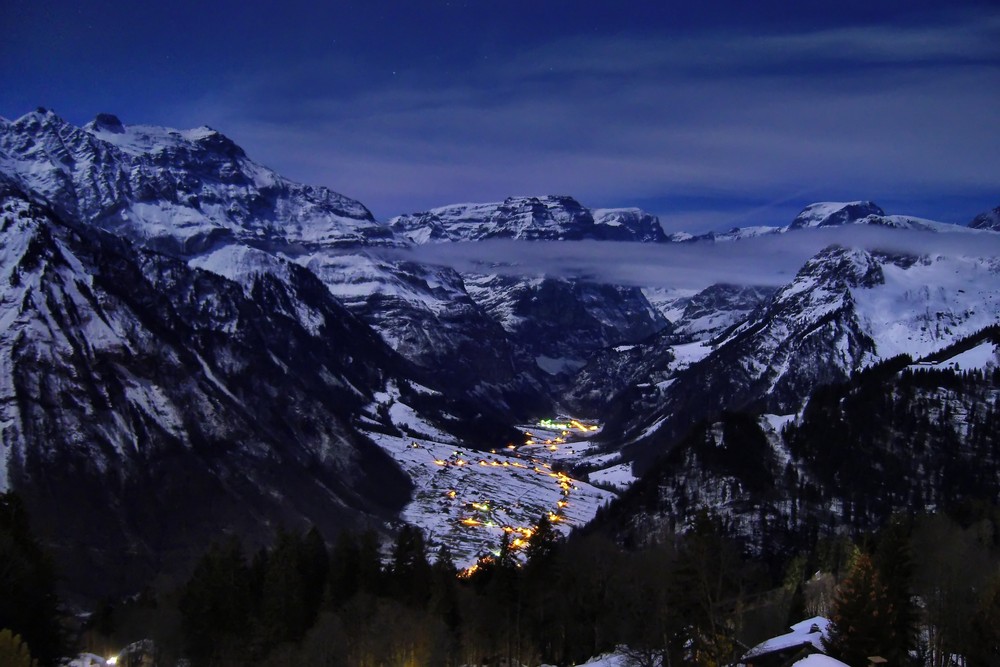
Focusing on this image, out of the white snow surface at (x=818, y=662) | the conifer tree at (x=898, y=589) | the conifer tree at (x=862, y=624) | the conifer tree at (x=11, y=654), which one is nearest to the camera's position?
the conifer tree at (x=11, y=654)

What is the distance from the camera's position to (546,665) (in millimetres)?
102812

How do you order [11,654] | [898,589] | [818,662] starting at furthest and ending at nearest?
[898,589], [818,662], [11,654]

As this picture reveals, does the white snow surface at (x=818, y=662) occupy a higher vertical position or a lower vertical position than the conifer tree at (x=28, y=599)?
lower

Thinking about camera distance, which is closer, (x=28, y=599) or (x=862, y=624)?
(x=862, y=624)

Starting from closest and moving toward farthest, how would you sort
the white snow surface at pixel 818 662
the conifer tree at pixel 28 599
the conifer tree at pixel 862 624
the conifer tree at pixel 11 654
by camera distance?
the conifer tree at pixel 11 654 → the white snow surface at pixel 818 662 → the conifer tree at pixel 862 624 → the conifer tree at pixel 28 599

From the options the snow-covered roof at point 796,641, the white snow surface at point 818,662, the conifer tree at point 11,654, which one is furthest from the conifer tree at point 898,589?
the conifer tree at point 11,654

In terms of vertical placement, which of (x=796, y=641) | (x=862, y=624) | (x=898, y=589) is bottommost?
(x=796, y=641)

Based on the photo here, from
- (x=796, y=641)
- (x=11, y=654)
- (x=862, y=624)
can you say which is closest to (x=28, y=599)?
(x=11, y=654)

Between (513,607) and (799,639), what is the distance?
37.2m

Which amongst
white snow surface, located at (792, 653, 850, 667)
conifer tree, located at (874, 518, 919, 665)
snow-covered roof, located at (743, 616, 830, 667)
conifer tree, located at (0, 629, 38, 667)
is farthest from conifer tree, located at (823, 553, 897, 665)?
conifer tree, located at (0, 629, 38, 667)

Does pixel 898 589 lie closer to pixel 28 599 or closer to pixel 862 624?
pixel 862 624

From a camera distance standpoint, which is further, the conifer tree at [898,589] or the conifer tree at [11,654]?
the conifer tree at [898,589]

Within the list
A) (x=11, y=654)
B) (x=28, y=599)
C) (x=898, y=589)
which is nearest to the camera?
(x=11, y=654)

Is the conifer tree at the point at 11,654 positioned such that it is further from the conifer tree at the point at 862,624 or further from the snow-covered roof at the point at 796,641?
the conifer tree at the point at 862,624
